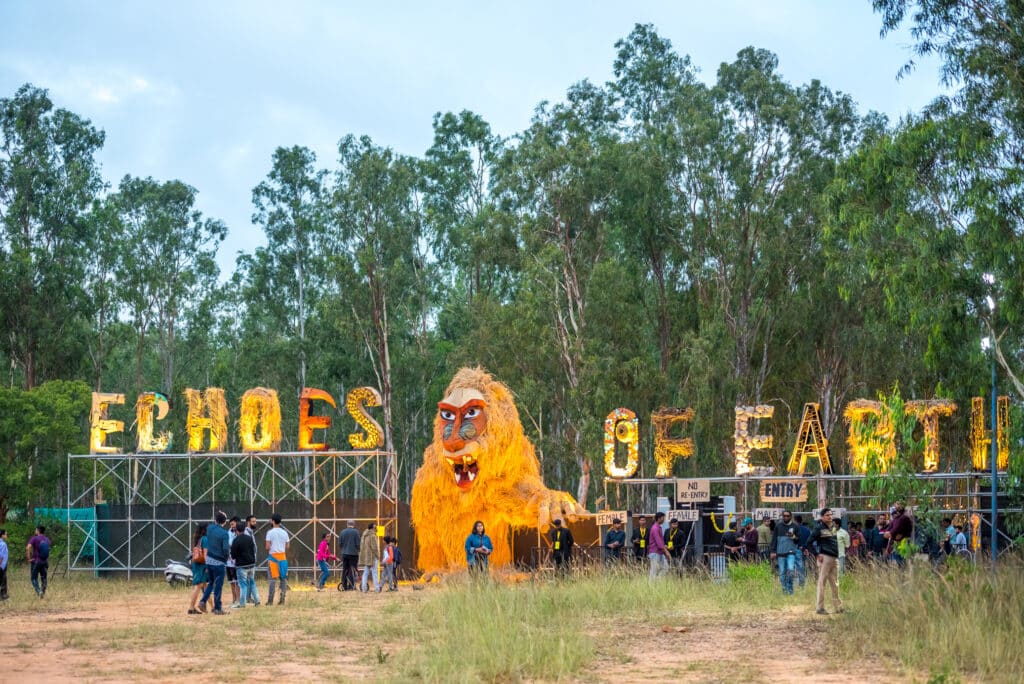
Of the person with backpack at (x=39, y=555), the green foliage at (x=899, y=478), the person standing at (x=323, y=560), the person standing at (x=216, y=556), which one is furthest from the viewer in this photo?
the person standing at (x=323, y=560)

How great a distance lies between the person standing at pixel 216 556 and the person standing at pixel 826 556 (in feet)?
28.9

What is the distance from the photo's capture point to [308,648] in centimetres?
1523

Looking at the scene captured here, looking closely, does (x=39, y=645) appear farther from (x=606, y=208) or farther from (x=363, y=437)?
(x=606, y=208)

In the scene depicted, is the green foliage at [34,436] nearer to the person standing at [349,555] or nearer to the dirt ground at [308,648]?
the person standing at [349,555]

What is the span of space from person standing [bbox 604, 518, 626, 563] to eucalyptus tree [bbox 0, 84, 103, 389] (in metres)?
29.0

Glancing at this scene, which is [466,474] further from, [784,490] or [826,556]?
[826,556]

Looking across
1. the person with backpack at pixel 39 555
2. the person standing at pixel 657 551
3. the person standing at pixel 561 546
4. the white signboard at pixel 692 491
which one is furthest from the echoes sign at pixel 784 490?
the person with backpack at pixel 39 555

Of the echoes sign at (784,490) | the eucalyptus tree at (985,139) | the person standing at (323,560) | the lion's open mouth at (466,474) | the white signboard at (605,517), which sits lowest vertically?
the person standing at (323,560)

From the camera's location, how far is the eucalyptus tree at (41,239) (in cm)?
4756

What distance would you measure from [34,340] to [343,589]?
25.7 m

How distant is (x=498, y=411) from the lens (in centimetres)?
2775

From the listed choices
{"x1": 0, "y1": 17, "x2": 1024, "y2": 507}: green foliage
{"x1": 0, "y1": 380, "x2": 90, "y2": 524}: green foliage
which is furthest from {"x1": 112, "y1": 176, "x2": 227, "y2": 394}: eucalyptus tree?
{"x1": 0, "y1": 380, "x2": 90, "y2": 524}: green foliage

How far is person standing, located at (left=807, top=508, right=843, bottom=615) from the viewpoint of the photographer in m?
17.5

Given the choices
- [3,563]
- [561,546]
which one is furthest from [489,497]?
[3,563]
